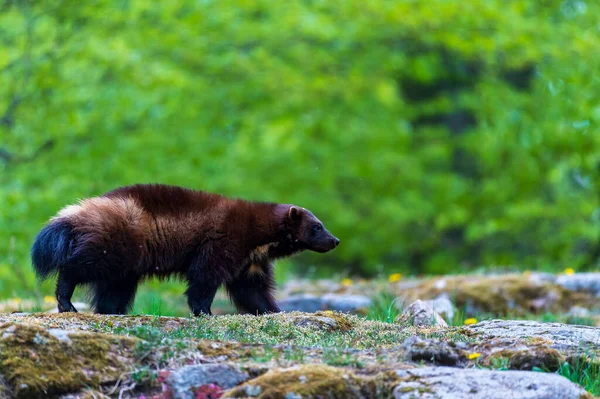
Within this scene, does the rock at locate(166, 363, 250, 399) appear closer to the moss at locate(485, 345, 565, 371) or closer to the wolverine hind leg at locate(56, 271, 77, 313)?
the moss at locate(485, 345, 565, 371)

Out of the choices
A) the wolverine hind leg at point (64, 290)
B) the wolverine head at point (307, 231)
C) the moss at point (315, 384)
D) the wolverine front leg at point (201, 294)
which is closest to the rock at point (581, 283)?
the wolverine head at point (307, 231)

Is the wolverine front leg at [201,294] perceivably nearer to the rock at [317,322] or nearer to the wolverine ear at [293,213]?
the wolverine ear at [293,213]

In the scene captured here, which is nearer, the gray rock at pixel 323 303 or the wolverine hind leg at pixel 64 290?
the wolverine hind leg at pixel 64 290

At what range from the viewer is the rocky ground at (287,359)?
11.5ft

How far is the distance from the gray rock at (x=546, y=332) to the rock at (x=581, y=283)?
4.10 m

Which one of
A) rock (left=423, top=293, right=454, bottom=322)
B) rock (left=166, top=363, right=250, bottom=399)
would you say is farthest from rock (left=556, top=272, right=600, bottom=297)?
rock (left=166, top=363, right=250, bottom=399)

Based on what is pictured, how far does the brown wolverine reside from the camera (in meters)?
5.84

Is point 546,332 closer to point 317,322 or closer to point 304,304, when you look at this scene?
point 317,322

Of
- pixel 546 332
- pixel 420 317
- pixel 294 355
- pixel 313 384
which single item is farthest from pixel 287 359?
pixel 420 317

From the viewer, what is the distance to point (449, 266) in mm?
18219

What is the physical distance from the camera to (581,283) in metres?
9.06

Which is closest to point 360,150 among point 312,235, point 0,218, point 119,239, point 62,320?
point 0,218

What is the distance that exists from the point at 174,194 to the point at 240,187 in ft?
37.0

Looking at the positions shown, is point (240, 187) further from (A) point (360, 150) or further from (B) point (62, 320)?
(B) point (62, 320)
